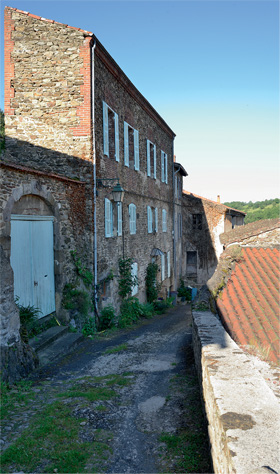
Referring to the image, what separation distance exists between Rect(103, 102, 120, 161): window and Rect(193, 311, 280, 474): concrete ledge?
837 cm

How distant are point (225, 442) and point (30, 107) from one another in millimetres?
9735

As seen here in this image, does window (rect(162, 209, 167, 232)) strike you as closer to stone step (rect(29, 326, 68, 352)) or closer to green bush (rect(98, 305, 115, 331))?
green bush (rect(98, 305, 115, 331))

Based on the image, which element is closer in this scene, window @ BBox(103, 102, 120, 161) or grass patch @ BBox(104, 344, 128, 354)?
grass patch @ BBox(104, 344, 128, 354)

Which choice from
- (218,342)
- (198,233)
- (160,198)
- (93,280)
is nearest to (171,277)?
(160,198)

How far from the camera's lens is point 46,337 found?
24.1ft

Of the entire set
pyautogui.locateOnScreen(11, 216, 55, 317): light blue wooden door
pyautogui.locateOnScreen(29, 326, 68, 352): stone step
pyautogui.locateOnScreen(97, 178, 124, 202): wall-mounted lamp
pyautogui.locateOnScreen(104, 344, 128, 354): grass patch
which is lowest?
pyautogui.locateOnScreen(104, 344, 128, 354): grass patch

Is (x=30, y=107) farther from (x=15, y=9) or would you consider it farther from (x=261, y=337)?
(x=261, y=337)

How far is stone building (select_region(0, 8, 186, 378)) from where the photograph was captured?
715cm

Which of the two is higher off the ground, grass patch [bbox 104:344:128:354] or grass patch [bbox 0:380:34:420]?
grass patch [bbox 0:380:34:420]

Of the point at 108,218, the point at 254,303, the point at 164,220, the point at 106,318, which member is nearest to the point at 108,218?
the point at 108,218

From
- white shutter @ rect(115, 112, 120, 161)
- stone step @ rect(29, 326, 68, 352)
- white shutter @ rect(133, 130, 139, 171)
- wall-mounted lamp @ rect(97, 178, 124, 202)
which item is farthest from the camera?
white shutter @ rect(133, 130, 139, 171)

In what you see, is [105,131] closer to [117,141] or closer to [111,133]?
[111,133]

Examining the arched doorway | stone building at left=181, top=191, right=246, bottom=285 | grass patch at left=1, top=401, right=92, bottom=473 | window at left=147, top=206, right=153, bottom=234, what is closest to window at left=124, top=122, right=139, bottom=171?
window at left=147, top=206, right=153, bottom=234

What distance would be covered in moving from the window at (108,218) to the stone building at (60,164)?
0.03m
